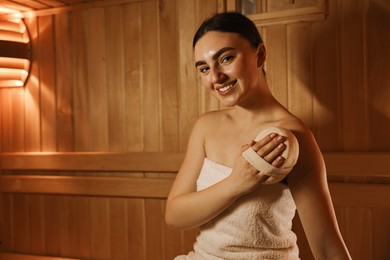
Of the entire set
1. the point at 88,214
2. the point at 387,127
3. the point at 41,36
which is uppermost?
the point at 41,36

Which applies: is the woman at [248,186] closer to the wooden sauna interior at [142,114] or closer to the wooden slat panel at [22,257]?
the wooden sauna interior at [142,114]

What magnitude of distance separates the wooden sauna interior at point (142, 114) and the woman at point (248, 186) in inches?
25.5

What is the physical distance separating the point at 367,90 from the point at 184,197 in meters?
1.07

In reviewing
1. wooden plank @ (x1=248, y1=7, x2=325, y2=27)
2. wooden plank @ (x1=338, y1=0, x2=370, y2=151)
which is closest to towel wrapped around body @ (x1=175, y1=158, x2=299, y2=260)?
wooden plank @ (x1=338, y1=0, x2=370, y2=151)

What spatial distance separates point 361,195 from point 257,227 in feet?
2.63

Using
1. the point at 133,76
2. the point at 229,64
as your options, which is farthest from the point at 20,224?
the point at 229,64

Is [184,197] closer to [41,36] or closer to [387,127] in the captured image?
[387,127]

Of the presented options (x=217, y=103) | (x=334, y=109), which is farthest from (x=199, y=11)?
(x=334, y=109)

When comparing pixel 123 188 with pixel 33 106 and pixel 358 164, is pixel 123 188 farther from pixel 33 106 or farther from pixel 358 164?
pixel 358 164

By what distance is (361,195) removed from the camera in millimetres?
1969

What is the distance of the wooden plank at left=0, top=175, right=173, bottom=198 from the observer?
8.05 feet

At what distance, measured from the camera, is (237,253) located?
1.45 meters

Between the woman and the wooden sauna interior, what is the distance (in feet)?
2.13

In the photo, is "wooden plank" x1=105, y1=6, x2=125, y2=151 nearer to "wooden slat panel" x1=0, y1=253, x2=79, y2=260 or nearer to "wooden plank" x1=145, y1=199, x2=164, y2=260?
"wooden plank" x1=145, y1=199, x2=164, y2=260
